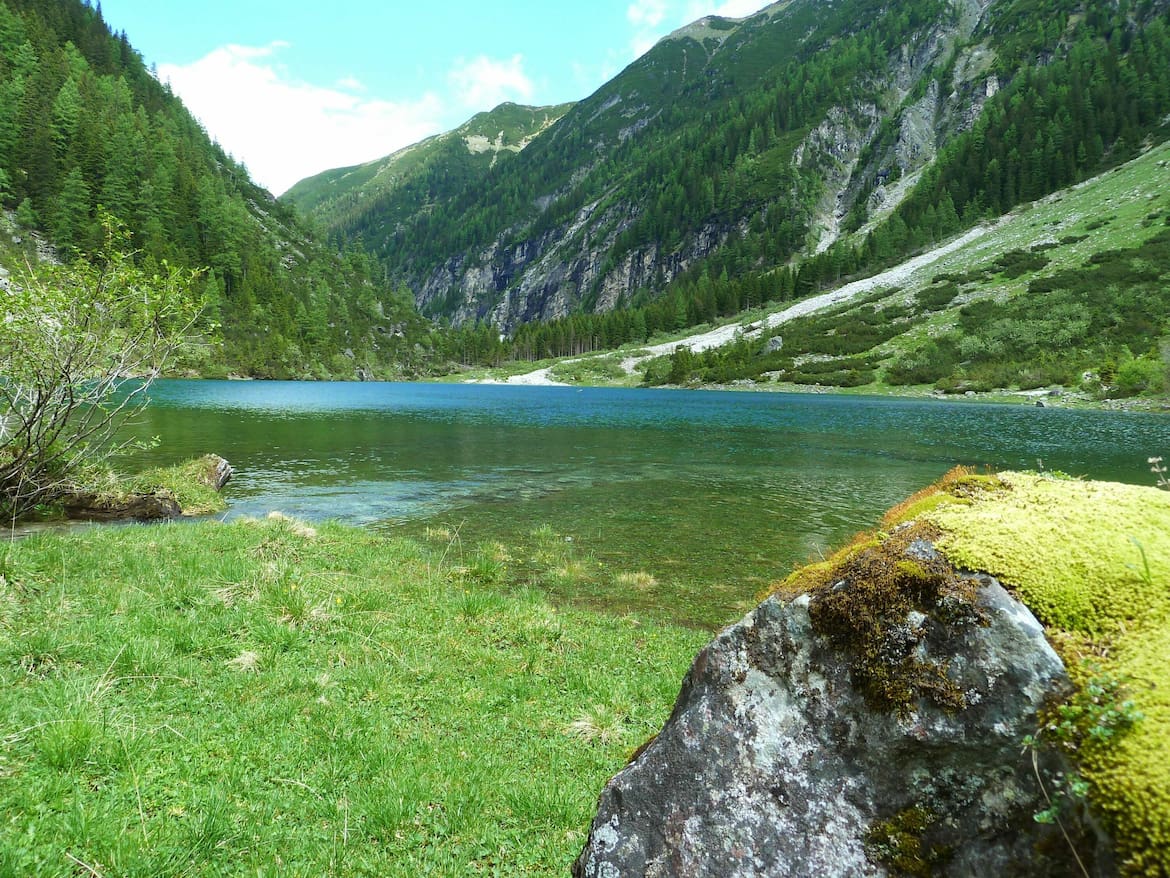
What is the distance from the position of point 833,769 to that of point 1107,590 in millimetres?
1684

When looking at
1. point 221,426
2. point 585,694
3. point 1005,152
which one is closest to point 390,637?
point 585,694

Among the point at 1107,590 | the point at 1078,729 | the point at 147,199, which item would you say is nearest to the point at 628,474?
the point at 1107,590

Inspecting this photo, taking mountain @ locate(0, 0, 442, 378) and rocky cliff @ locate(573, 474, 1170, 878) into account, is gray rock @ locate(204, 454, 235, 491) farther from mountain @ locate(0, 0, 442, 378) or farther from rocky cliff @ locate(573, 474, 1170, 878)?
mountain @ locate(0, 0, 442, 378)

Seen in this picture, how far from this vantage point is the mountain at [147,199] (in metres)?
123

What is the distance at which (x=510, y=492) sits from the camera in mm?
26641

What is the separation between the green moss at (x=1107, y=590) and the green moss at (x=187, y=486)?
936 inches

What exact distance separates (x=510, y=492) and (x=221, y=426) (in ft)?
109

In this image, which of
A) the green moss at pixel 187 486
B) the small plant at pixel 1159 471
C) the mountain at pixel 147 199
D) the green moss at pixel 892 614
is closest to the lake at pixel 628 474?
the green moss at pixel 892 614

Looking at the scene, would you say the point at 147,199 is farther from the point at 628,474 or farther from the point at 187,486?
the point at 628,474

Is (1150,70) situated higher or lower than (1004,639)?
higher

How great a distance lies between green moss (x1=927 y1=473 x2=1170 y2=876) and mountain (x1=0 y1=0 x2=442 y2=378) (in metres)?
128

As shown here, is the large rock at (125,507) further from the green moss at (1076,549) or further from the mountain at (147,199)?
the mountain at (147,199)

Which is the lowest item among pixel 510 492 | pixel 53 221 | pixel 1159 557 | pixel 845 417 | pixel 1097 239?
pixel 845 417

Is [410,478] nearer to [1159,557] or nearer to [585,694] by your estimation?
[585,694]
